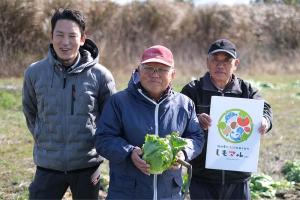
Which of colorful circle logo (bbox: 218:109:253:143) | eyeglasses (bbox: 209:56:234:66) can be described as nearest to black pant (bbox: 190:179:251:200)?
colorful circle logo (bbox: 218:109:253:143)

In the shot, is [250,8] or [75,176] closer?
[75,176]

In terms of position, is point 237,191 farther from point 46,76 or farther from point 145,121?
point 46,76

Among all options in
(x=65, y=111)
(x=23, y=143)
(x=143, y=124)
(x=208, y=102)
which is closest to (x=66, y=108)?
(x=65, y=111)

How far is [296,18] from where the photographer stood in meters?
27.5

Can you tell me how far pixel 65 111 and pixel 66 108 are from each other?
2 centimetres

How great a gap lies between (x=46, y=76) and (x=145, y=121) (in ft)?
2.72

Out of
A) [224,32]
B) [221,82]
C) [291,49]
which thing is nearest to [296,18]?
[291,49]

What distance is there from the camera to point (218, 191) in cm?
416

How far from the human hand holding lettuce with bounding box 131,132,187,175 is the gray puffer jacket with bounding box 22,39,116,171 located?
58cm

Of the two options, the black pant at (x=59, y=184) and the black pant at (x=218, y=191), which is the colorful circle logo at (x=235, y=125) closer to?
the black pant at (x=218, y=191)

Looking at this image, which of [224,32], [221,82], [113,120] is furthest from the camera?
[224,32]

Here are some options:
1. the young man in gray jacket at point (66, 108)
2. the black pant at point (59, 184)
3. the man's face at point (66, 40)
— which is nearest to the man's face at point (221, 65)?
the young man in gray jacket at point (66, 108)

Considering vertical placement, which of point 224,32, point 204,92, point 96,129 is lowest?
point 96,129

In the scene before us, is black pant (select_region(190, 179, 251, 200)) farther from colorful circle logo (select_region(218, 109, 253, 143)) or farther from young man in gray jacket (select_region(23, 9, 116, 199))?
young man in gray jacket (select_region(23, 9, 116, 199))
